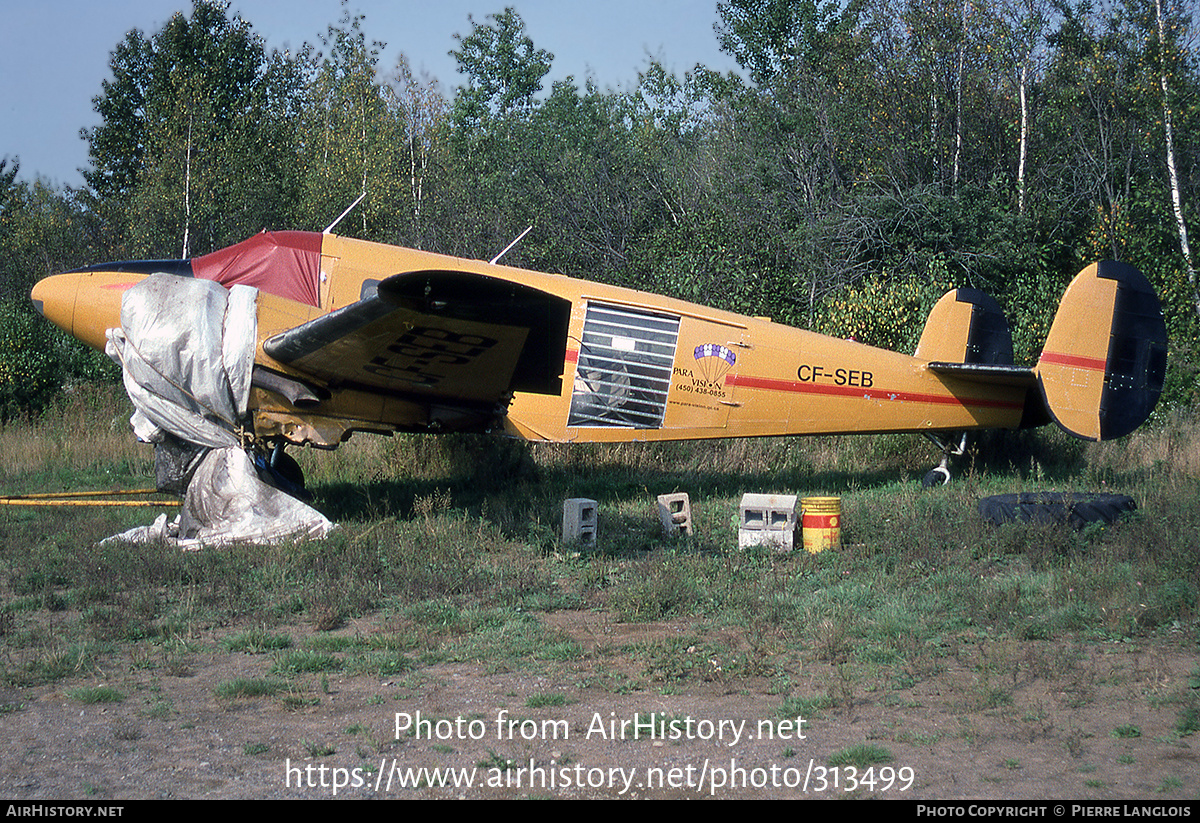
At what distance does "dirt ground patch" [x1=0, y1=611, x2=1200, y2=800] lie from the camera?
3650 millimetres

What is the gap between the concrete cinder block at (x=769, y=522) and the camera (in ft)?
25.7

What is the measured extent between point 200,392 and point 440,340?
2.30 meters

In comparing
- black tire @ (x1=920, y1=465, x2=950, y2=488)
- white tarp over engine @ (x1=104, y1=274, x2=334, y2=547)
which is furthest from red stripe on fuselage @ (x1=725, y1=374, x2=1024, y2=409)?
white tarp over engine @ (x1=104, y1=274, x2=334, y2=547)

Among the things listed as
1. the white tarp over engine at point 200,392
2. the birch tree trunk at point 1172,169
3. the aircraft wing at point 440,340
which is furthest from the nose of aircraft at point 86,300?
the birch tree trunk at point 1172,169

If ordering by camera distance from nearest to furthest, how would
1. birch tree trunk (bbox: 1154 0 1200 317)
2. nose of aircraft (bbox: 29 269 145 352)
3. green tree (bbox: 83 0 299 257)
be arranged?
nose of aircraft (bbox: 29 269 145 352) < birch tree trunk (bbox: 1154 0 1200 317) < green tree (bbox: 83 0 299 257)

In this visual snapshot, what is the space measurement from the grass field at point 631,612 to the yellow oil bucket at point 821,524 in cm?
23

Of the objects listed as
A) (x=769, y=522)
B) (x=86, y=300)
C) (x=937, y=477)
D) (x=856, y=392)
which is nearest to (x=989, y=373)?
(x=937, y=477)

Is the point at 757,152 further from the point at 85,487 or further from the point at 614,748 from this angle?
the point at 614,748

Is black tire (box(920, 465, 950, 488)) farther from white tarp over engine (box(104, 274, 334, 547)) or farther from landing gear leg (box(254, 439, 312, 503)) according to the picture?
landing gear leg (box(254, 439, 312, 503))

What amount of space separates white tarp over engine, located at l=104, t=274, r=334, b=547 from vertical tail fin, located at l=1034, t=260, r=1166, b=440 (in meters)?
7.42

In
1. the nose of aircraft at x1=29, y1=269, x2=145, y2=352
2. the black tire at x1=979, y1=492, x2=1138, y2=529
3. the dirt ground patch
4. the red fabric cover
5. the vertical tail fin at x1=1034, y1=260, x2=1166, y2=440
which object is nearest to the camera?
the dirt ground patch

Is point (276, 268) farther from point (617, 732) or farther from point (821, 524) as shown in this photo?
point (617, 732)

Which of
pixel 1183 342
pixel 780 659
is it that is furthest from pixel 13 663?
pixel 1183 342

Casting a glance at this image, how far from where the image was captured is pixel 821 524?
7812 mm
